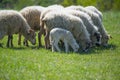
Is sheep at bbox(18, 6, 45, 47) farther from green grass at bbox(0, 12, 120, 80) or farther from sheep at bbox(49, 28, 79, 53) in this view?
green grass at bbox(0, 12, 120, 80)

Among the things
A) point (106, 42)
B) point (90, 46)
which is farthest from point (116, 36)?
point (90, 46)

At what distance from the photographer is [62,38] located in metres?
16.3

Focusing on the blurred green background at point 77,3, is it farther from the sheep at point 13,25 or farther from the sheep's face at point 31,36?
the sheep at point 13,25

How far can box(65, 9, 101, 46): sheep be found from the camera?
18141 millimetres

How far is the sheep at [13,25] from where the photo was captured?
17.3 metres

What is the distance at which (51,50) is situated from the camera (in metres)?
16.8

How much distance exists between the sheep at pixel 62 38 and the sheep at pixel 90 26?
2023mm

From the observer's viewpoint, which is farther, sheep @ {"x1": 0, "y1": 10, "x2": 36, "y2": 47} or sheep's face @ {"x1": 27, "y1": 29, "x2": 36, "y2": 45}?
sheep's face @ {"x1": 27, "y1": 29, "x2": 36, "y2": 45}

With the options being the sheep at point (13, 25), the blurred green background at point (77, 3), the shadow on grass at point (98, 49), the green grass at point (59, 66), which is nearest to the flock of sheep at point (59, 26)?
the sheep at point (13, 25)

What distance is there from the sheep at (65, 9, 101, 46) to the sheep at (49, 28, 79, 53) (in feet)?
6.64

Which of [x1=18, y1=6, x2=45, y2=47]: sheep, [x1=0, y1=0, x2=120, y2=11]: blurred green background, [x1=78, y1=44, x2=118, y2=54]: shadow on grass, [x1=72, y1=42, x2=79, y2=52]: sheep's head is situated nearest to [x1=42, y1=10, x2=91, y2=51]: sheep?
[x1=78, y1=44, x2=118, y2=54]: shadow on grass

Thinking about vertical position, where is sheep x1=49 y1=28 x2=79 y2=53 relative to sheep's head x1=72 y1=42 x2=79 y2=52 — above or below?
above

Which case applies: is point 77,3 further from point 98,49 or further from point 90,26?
point 98,49

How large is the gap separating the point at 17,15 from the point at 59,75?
7261 millimetres
